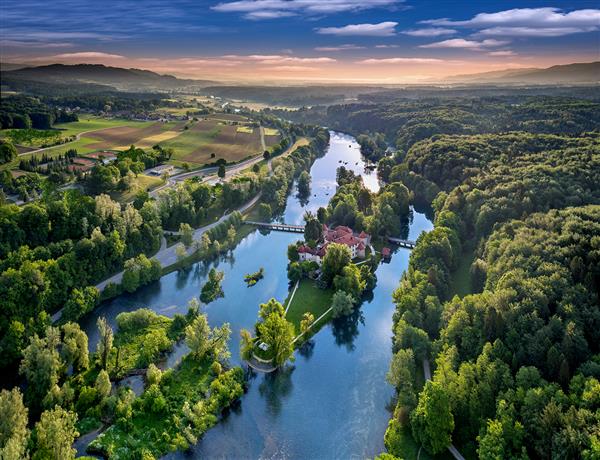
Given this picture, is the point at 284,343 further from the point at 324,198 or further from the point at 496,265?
the point at 324,198

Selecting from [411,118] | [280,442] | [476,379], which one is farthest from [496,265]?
[411,118]

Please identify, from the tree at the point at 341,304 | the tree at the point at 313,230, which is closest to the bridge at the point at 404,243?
the tree at the point at 313,230

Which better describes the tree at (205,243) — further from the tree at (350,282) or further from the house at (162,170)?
the house at (162,170)

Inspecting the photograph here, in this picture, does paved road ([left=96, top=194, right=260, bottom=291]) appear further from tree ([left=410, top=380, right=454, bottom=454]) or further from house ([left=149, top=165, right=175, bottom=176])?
tree ([left=410, top=380, right=454, bottom=454])

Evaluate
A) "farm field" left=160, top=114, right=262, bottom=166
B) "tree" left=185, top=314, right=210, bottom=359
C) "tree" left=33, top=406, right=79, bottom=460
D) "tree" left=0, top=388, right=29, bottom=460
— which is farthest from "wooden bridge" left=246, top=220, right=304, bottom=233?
"tree" left=33, top=406, right=79, bottom=460

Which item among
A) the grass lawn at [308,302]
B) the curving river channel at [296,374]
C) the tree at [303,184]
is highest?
the tree at [303,184]

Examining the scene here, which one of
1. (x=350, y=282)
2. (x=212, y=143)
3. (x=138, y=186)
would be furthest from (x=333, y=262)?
(x=212, y=143)

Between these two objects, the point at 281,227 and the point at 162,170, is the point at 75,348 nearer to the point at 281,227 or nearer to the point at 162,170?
the point at 281,227
